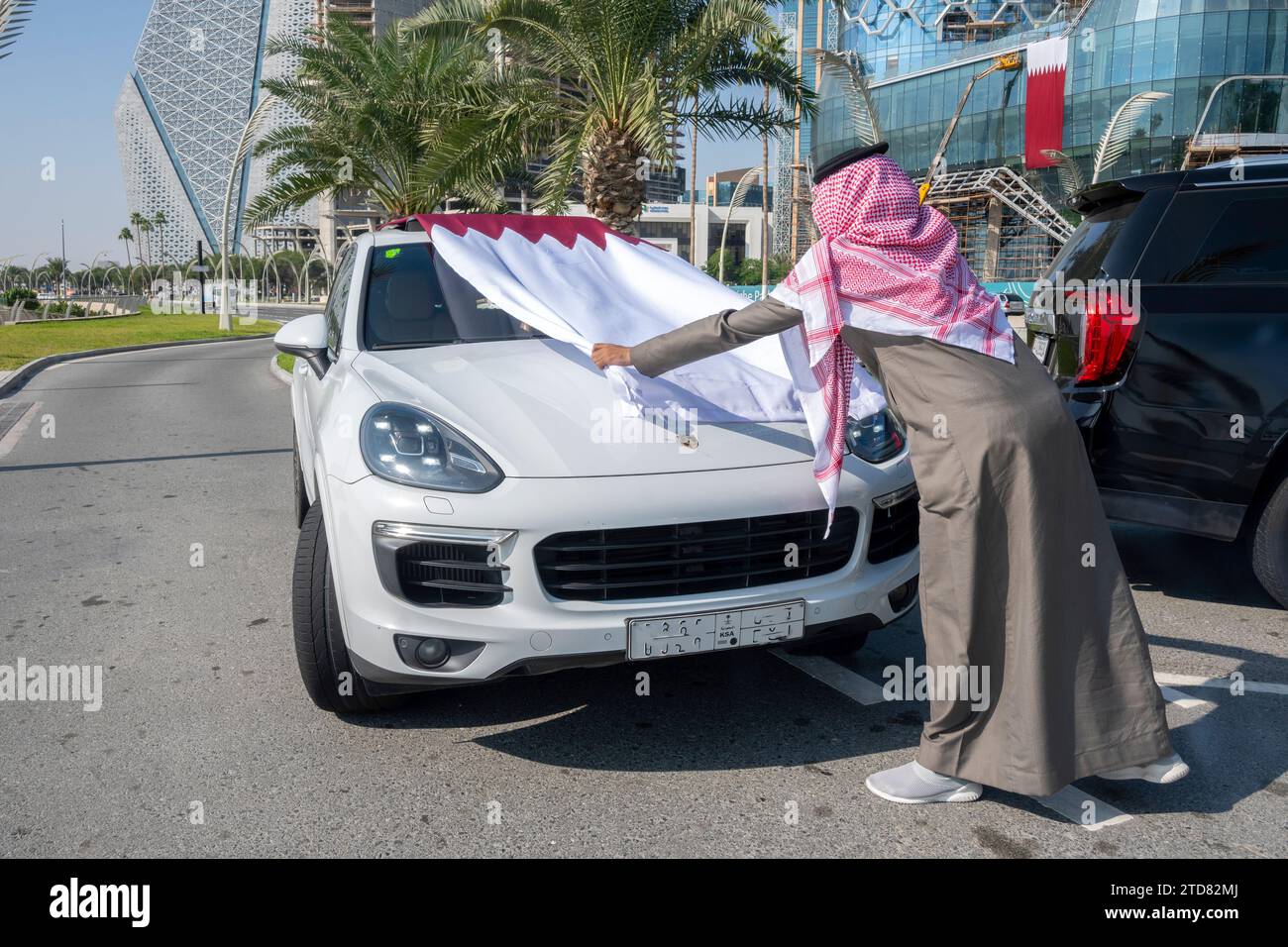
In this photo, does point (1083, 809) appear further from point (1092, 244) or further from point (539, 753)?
point (1092, 244)

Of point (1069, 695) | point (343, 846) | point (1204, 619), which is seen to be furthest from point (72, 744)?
point (1204, 619)

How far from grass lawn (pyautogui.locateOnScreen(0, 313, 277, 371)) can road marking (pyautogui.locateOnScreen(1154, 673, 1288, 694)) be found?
18.3 meters

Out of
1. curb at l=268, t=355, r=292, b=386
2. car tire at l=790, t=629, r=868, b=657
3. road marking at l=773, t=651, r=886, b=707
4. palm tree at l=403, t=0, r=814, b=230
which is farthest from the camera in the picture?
curb at l=268, t=355, r=292, b=386

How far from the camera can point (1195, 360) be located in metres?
4.46

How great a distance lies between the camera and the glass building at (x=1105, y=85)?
53.2 m

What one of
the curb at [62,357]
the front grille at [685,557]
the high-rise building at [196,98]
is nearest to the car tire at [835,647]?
the front grille at [685,557]

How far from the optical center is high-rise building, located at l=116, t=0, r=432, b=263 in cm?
13800

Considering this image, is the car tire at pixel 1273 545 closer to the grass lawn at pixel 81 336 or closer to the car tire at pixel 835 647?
the car tire at pixel 835 647

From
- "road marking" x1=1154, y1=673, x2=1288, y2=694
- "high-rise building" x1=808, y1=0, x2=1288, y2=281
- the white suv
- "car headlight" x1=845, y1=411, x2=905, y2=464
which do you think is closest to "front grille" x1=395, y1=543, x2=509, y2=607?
the white suv

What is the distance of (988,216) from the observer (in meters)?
68.4

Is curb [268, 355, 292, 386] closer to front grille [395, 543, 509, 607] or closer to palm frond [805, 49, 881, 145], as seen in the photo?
palm frond [805, 49, 881, 145]

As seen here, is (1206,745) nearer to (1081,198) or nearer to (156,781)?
(1081,198)

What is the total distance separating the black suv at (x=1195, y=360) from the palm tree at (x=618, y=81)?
9.28 meters
